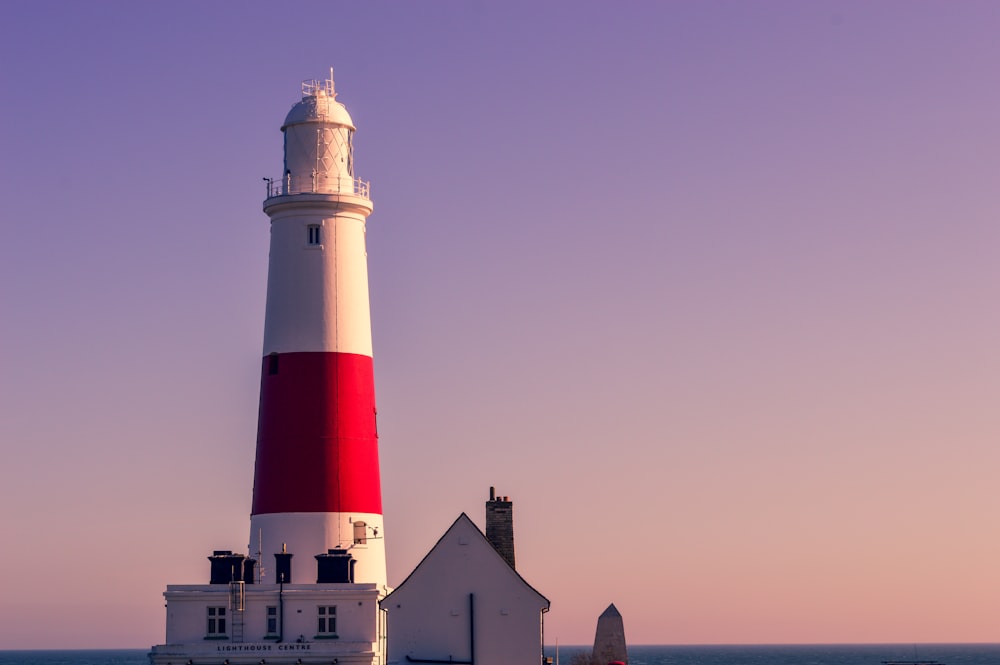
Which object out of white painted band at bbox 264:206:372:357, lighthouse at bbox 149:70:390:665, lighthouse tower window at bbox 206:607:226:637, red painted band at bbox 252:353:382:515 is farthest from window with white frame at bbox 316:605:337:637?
white painted band at bbox 264:206:372:357

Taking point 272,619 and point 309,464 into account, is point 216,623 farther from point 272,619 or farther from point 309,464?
point 309,464

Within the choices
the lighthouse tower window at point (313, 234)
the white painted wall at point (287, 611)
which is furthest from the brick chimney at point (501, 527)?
Answer: the lighthouse tower window at point (313, 234)

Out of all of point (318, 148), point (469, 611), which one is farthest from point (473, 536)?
point (318, 148)

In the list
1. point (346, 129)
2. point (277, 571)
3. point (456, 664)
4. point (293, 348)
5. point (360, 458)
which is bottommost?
point (456, 664)

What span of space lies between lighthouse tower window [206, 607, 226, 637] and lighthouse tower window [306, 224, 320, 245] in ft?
41.9

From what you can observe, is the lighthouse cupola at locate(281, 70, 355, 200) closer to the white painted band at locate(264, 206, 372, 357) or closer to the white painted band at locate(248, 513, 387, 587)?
the white painted band at locate(264, 206, 372, 357)

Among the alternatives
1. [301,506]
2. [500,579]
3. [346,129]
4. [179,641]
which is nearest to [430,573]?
[500,579]

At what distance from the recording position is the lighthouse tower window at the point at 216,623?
52.1m

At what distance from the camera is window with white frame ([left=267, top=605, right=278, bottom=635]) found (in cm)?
5216

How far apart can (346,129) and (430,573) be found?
16.5 m

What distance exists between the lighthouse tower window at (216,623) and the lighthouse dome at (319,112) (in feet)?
56.5

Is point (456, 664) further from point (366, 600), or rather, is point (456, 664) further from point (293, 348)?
point (293, 348)

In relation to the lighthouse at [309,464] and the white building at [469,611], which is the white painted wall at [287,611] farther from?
the white building at [469,611]

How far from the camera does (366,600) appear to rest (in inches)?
2062
